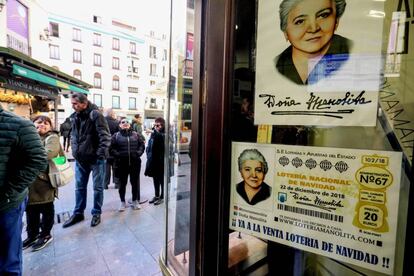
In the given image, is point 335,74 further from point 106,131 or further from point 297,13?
point 106,131

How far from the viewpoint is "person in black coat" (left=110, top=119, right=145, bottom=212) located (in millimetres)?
4094

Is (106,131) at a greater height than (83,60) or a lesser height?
lesser

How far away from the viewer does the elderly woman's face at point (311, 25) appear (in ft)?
2.72

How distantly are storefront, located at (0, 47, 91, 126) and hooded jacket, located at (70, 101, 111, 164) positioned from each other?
1.54m

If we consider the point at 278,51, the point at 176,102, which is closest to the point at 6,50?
the point at 176,102

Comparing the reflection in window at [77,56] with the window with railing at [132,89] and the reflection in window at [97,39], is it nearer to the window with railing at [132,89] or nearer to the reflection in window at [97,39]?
the reflection in window at [97,39]

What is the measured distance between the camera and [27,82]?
5949mm

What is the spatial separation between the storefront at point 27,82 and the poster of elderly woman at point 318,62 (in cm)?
447

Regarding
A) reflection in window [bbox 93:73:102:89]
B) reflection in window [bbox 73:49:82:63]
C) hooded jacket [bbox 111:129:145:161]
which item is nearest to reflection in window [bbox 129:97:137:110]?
reflection in window [bbox 93:73:102:89]

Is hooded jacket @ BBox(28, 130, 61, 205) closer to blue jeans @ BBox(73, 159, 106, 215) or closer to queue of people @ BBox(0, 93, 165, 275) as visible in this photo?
queue of people @ BBox(0, 93, 165, 275)

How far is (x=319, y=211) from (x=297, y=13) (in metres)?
0.71

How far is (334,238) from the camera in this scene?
84 cm

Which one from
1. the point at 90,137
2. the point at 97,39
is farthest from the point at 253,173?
the point at 97,39

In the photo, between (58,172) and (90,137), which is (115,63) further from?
(58,172)
